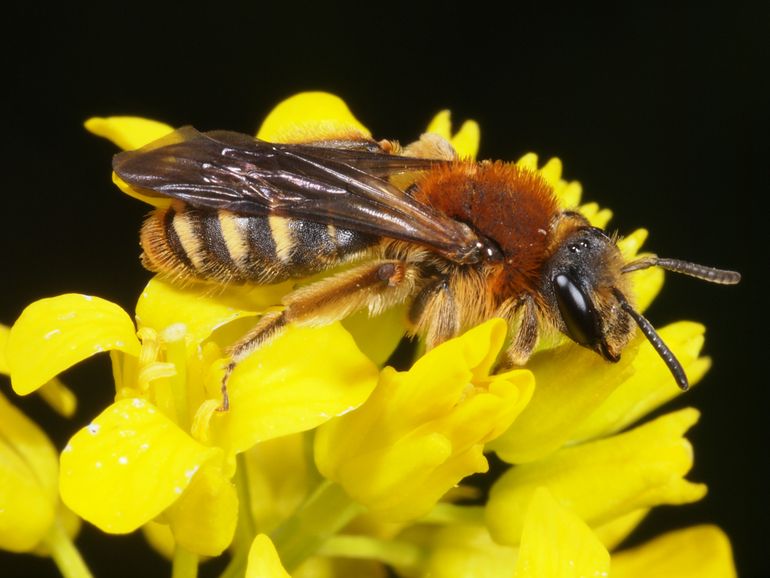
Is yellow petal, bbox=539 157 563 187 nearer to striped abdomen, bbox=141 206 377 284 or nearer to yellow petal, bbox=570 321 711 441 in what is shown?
yellow petal, bbox=570 321 711 441

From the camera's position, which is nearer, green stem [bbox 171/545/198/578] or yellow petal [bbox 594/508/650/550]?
green stem [bbox 171/545/198/578]

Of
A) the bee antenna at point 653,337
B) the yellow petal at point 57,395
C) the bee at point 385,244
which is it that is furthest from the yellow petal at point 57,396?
the bee antenna at point 653,337

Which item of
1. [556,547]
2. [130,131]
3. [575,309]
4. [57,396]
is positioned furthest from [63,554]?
[575,309]

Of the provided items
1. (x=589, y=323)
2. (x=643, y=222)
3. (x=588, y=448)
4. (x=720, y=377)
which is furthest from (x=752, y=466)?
(x=589, y=323)

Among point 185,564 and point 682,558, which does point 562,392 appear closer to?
point 682,558

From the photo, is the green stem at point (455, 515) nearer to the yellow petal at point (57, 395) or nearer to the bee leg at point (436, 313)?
the bee leg at point (436, 313)

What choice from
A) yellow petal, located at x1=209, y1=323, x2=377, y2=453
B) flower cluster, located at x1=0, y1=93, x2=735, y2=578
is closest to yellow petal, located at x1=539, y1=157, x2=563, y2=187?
flower cluster, located at x1=0, y1=93, x2=735, y2=578
